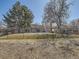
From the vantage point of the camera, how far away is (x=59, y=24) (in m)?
41.6

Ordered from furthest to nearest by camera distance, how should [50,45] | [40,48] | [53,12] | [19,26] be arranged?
[19,26], [53,12], [50,45], [40,48]

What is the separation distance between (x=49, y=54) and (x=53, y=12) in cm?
2710

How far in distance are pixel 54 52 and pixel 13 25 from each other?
1602 inches

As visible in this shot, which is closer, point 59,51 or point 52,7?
point 59,51

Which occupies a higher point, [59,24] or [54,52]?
[59,24]

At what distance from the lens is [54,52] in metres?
14.0

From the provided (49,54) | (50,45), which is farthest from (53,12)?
(49,54)

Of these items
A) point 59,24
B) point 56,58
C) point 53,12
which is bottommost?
point 56,58

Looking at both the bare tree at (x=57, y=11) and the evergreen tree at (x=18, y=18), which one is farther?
the evergreen tree at (x=18, y=18)

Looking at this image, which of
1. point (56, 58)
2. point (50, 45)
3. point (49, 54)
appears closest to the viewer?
point (56, 58)

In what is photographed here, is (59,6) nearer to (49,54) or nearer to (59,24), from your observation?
(59,24)

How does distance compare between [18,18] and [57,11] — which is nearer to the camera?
[57,11]

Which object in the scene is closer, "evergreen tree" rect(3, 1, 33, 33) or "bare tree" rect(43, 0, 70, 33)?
"bare tree" rect(43, 0, 70, 33)

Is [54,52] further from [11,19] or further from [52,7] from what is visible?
[11,19]
